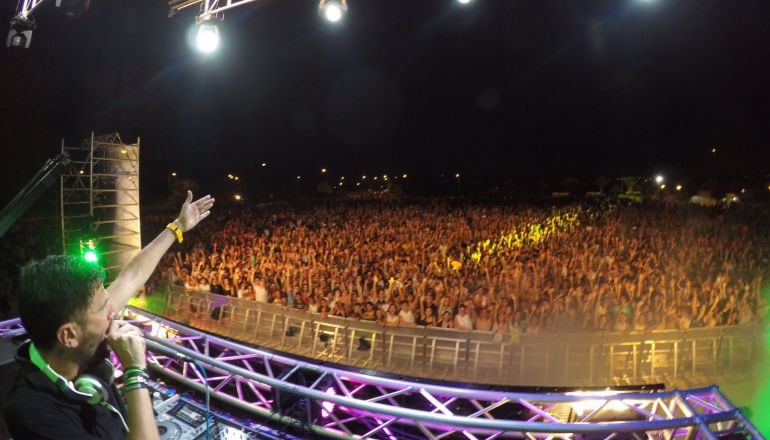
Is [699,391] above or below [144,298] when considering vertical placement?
above

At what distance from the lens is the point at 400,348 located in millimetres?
6652

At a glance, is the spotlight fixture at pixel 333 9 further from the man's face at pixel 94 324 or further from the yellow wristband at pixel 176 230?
the man's face at pixel 94 324

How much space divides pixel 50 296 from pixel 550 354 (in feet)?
19.9

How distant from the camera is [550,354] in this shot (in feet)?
19.4

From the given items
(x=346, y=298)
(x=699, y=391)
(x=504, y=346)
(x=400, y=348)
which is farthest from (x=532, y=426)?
(x=346, y=298)

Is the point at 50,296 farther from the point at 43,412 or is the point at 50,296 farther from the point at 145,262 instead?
the point at 145,262

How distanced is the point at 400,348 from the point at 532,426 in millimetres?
4703

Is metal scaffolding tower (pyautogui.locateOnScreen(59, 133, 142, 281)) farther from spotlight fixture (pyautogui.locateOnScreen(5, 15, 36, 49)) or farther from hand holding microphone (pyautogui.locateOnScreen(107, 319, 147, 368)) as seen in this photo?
hand holding microphone (pyautogui.locateOnScreen(107, 319, 147, 368))

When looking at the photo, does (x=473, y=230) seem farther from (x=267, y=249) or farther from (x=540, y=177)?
(x=540, y=177)

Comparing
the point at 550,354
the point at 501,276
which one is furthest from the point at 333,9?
the point at 501,276

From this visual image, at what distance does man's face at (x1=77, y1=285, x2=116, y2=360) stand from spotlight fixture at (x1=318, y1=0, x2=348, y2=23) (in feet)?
12.9

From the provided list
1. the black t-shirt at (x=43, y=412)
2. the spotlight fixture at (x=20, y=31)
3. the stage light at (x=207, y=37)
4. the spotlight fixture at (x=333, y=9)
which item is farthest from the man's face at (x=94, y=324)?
the spotlight fixture at (x=20, y=31)

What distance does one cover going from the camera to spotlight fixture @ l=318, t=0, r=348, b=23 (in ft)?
14.0

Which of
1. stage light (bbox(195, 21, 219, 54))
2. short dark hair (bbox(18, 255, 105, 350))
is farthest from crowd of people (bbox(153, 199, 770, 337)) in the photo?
short dark hair (bbox(18, 255, 105, 350))
